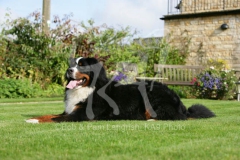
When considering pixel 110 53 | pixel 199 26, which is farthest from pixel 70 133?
pixel 199 26

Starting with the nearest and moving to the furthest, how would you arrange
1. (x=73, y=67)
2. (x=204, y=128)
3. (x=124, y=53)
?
(x=204, y=128) → (x=73, y=67) → (x=124, y=53)

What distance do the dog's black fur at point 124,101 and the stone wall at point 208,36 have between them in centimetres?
1326

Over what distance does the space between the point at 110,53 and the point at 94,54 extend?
1.18 metres

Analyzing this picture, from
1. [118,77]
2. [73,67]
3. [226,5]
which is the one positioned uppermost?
[226,5]

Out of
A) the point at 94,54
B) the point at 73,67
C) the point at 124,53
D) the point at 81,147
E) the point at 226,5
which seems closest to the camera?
the point at 81,147

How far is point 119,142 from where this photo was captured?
3943 mm

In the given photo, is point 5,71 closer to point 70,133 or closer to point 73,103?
point 73,103

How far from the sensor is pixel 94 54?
52.4 feet

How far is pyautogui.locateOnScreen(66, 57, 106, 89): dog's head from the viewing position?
6113mm

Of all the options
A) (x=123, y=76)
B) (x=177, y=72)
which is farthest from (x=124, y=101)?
(x=177, y=72)

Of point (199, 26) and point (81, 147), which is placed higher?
point (199, 26)

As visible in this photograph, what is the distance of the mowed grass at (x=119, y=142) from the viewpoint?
10.9ft

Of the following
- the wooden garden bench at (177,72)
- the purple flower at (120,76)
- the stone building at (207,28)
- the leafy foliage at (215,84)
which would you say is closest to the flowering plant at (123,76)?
the purple flower at (120,76)

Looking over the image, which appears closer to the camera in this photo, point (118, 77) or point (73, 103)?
point (73, 103)
